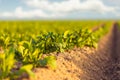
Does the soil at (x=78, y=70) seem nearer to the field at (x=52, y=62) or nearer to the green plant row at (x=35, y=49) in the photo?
the field at (x=52, y=62)

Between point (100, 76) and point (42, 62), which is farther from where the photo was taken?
point (100, 76)

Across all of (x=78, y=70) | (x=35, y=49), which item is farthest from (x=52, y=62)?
(x=78, y=70)

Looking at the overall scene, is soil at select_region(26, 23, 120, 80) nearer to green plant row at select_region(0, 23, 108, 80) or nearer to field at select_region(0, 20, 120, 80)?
field at select_region(0, 20, 120, 80)

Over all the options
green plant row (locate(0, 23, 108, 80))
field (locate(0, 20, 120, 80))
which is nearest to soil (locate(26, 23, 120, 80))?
field (locate(0, 20, 120, 80))

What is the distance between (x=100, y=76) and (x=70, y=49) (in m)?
3.14

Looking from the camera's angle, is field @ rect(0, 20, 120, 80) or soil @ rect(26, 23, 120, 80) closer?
field @ rect(0, 20, 120, 80)

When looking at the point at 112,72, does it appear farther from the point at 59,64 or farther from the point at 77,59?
the point at 59,64

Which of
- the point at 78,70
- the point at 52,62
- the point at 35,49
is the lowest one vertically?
the point at 78,70

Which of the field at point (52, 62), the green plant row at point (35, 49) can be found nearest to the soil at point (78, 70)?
the field at point (52, 62)

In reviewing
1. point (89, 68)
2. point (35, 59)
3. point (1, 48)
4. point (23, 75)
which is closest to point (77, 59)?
point (89, 68)

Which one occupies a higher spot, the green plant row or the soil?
the green plant row

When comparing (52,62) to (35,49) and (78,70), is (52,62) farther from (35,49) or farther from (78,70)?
(78,70)

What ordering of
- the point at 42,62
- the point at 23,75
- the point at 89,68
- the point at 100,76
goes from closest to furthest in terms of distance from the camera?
the point at 23,75, the point at 42,62, the point at 100,76, the point at 89,68

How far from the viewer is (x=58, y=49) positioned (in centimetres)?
1262
